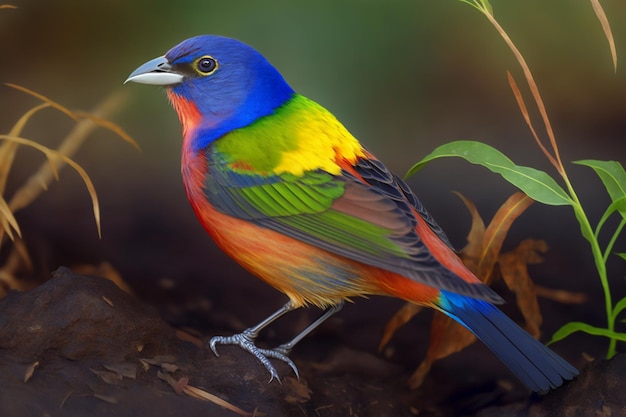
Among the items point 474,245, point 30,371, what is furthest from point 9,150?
point 474,245

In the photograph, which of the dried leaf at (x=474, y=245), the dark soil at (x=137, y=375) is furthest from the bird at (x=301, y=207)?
the dried leaf at (x=474, y=245)

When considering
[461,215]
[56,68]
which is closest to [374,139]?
[461,215]

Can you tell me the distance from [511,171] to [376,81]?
0.76 meters

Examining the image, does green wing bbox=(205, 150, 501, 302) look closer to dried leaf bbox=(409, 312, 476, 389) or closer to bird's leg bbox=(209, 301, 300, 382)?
bird's leg bbox=(209, 301, 300, 382)

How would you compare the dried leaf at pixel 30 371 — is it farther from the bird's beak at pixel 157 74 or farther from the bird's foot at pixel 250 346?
the bird's beak at pixel 157 74

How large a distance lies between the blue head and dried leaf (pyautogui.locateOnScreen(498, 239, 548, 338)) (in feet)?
3.86

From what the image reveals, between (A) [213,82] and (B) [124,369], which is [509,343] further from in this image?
(A) [213,82]

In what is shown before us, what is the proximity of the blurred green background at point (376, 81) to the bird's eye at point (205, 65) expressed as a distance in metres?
0.52

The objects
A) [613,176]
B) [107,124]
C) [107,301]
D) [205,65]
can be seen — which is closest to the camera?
[107,301]

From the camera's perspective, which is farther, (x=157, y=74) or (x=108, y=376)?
(x=157, y=74)

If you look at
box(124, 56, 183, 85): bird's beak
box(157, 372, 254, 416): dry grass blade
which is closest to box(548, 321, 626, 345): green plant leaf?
box(157, 372, 254, 416): dry grass blade

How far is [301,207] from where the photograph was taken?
9.47 ft

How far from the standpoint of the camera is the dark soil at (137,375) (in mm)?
2682

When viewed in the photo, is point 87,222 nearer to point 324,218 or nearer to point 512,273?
point 324,218
